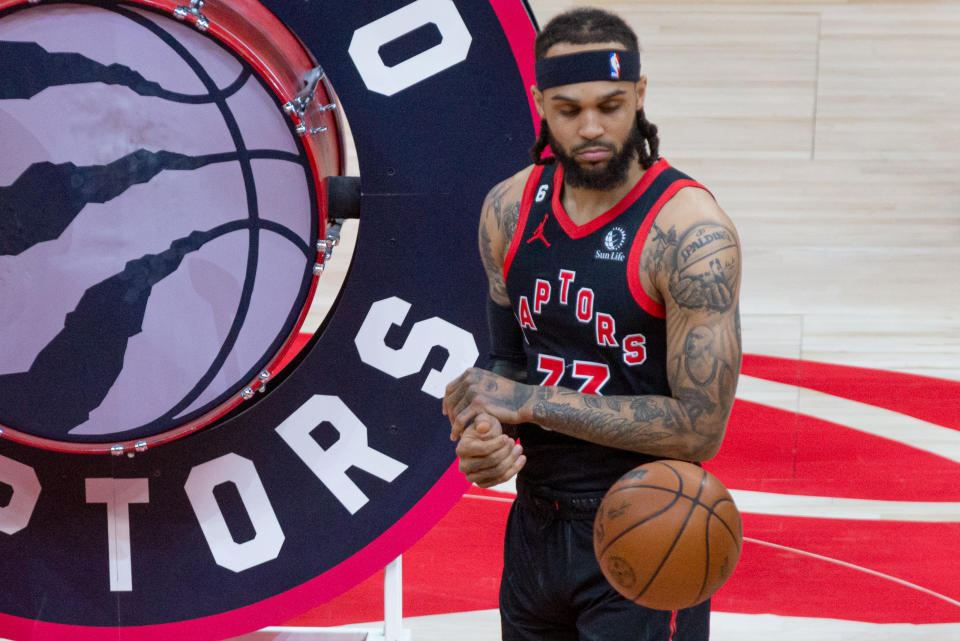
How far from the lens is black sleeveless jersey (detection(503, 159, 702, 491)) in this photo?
80.0 inches

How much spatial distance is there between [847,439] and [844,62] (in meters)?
2.85

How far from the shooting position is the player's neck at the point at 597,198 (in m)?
2.08

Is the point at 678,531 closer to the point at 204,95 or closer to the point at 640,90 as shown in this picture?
the point at 640,90

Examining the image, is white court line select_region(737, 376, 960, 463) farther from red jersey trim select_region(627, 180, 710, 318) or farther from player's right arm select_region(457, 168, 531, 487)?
red jersey trim select_region(627, 180, 710, 318)

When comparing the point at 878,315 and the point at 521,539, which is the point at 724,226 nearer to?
Result: the point at 521,539

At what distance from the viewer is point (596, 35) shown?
206 centimetres

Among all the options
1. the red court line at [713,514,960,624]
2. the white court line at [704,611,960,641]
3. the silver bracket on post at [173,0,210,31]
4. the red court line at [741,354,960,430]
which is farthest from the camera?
the red court line at [741,354,960,430]

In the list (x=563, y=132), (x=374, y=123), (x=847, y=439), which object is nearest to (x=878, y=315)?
(x=847, y=439)

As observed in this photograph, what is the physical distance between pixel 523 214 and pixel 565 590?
2.48 feet

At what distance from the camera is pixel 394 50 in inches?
109

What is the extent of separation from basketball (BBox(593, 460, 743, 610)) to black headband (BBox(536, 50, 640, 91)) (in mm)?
718

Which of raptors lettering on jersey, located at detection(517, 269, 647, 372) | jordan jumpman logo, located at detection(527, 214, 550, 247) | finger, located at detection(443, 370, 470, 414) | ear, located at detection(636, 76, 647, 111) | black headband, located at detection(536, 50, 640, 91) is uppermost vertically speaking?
black headband, located at detection(536, 50, 640, 91)

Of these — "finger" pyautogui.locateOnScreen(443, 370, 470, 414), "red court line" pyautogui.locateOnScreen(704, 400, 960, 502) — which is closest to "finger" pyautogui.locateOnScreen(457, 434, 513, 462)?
"finger" pyautogui.locateOnScreen(443, 370, 470, 414)

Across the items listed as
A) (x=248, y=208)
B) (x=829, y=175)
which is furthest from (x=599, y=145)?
(x=829, y=175)
